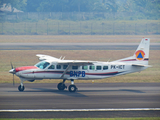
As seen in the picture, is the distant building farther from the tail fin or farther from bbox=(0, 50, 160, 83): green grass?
the tail fin

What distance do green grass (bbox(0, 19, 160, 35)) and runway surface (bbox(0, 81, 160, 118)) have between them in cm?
5995

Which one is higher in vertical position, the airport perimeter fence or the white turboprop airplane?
the airport perimeter fence

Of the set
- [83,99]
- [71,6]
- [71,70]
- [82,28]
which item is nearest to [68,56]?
[71,70]

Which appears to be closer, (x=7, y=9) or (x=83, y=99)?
(x=83, y=99)

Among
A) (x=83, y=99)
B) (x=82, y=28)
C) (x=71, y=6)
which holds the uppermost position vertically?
(x=71, y=6)

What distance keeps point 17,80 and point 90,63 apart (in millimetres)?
9864

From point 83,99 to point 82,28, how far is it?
72.8 m

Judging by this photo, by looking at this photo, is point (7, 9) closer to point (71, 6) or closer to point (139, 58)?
point (71, 6)

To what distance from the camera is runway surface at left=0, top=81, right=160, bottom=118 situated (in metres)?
15.1

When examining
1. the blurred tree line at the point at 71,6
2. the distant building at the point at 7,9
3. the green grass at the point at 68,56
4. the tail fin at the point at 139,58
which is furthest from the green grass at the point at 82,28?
the tail fin at the point at 139,58

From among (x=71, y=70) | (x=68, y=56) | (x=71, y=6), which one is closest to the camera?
(x=71, y=70)

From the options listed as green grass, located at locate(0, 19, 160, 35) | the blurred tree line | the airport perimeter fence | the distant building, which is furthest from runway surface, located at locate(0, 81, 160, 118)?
the blurred tree line

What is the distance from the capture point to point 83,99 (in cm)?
1897

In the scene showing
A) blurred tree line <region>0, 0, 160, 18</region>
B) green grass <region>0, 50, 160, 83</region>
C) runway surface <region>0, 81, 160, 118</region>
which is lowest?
runway surface <region>0, 81, 160, 118</region>
